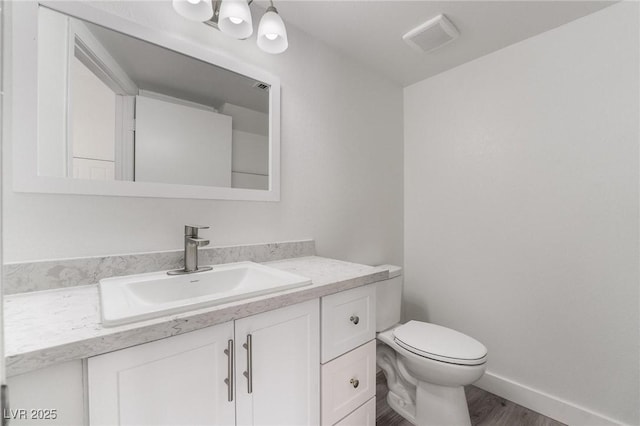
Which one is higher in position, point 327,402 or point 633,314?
point 633,314

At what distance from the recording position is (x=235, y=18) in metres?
1.09

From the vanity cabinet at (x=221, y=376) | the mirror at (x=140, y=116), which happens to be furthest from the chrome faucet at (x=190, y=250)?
the vanity cabinet at (x=221, y=376)

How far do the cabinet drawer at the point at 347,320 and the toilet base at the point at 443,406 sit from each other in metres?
0.53

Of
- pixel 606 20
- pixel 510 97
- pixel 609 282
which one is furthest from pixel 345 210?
pixel 606 20

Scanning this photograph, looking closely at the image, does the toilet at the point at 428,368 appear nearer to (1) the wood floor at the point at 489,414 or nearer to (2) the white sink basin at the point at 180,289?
Answer: (1) the wood floor at the point at 489,414

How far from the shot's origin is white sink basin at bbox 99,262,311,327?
2.20 feet

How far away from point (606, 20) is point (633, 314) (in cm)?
147

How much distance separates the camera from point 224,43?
4.32ft

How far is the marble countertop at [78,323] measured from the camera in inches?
21.0

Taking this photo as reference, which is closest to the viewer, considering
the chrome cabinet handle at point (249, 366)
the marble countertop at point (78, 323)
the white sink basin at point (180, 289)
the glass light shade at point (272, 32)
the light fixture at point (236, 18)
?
the marble countertop at point (78, 323)

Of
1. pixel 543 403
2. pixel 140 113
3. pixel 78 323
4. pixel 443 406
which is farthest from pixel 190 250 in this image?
pixel 543 403

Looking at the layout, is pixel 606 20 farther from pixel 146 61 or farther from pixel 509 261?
pixel 146 61

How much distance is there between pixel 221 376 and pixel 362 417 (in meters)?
0.75

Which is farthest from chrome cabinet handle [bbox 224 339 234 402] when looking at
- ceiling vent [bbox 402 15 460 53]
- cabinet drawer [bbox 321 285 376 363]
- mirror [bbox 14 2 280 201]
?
ceiling vent [bbox 402 15 460 53]
